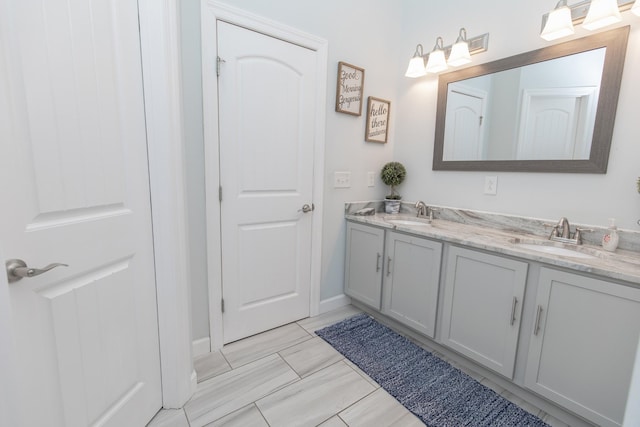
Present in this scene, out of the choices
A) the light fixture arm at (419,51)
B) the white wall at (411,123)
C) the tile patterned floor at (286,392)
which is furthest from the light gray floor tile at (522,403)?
the light fixture arm at (419,51)

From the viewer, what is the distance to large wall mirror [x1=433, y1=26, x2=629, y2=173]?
154 centimetres

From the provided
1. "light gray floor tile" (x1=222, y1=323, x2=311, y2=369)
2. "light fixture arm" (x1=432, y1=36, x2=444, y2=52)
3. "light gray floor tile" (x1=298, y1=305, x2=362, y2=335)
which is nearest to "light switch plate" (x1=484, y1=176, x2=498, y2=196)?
"light fixture arm" (x1=432, y1=36, x2=444, y2=52)

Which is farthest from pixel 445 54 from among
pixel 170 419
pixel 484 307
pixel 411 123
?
pixel 170 419

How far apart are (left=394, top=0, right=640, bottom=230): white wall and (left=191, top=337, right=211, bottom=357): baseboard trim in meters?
1.95

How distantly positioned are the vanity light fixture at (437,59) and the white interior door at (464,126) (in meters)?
0.20

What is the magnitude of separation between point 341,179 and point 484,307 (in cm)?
131

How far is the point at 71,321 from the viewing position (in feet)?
3.13

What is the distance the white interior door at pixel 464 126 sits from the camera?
207 centimetres

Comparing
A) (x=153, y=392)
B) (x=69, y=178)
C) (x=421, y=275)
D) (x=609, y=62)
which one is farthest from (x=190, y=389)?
(x=609, y=62)

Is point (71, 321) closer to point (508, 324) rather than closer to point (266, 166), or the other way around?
point (266, 166)

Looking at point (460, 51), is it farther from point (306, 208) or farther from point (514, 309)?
point (514, 309)

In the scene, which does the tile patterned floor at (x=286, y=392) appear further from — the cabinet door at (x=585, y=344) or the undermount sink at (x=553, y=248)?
the undermount sink at (x=553, y=248)

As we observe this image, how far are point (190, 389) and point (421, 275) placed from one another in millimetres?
1496

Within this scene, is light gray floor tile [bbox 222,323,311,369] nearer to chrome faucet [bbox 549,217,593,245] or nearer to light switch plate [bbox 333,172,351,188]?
light switch plate [bbox 333,172,351,188]
